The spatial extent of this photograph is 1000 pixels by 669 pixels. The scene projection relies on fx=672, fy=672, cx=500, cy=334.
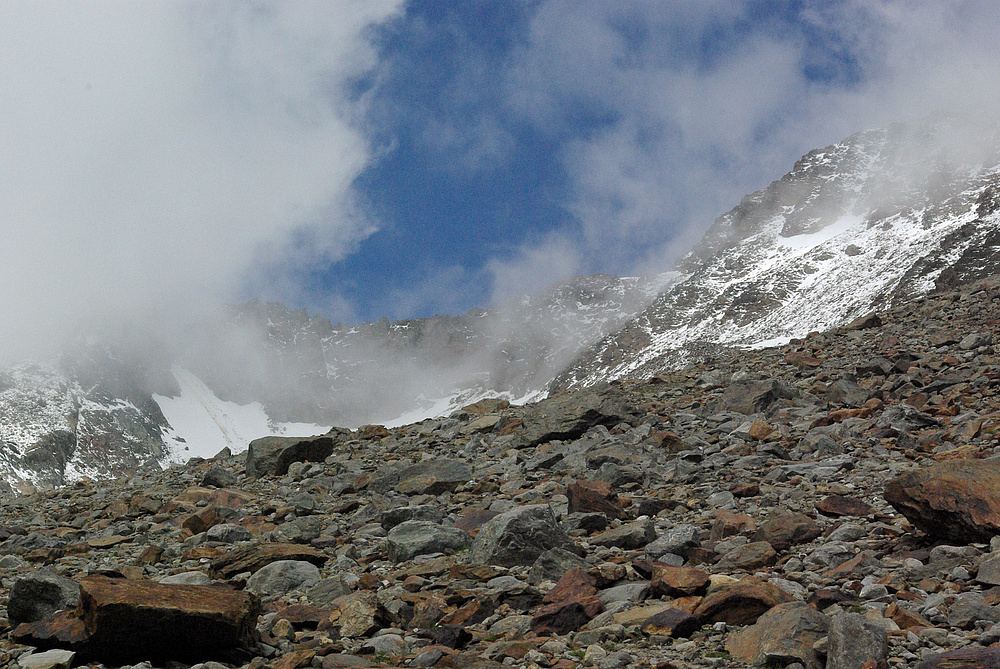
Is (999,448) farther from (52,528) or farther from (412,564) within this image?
(52,528)

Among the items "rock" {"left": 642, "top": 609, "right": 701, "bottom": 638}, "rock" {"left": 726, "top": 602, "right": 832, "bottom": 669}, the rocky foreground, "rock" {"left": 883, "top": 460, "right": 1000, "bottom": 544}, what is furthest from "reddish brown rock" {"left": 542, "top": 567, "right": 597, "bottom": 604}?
"rock" {"left": 883, "top": 460, "right": 1000, "bottom": 544}

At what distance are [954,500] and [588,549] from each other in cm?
451

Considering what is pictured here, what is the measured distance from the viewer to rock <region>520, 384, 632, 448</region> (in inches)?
762

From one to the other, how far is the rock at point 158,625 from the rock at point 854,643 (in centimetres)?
536

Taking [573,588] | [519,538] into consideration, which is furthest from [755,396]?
[573,588]

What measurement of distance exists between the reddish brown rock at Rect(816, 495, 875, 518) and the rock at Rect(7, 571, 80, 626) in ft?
31.7

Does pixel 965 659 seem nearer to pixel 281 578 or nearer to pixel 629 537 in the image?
pixel 629 537

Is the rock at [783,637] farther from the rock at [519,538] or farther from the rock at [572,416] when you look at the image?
the rock at [572,416]

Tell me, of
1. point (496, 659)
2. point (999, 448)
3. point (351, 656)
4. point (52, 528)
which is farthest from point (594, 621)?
point (52, 528)

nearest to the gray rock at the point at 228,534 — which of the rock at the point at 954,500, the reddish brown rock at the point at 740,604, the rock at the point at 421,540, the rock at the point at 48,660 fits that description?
the rock at the point at 421,540

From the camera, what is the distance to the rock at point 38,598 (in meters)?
7.62

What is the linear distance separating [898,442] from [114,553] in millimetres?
14510

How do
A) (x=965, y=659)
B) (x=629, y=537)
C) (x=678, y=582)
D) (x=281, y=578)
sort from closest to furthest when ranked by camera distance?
(x=965, y=659) < (x=678, y=582) < (x=281, y=578) < (x=629, y=537)

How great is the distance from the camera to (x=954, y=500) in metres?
7.54
